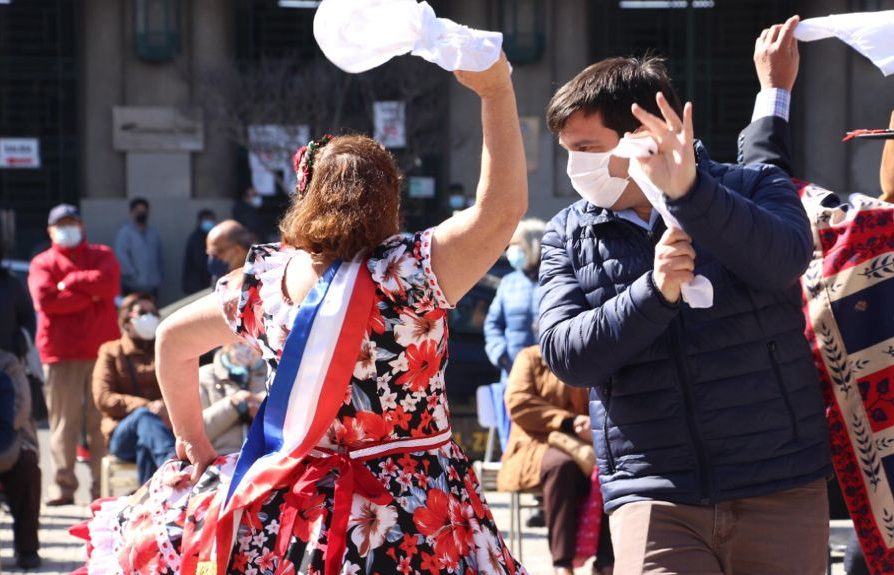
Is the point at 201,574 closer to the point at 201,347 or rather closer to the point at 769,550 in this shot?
the point at 201,347

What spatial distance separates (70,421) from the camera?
33.4 ft

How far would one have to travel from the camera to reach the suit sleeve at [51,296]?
10.4 metres

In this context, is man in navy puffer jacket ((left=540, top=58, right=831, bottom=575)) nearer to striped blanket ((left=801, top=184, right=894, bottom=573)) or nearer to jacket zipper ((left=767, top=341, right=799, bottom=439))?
jacket zipper ((left=767, top=341, right=799, bottom=439))

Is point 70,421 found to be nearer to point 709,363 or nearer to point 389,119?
point 709,363

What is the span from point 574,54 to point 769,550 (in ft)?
65.1

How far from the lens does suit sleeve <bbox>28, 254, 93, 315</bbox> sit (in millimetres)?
10367

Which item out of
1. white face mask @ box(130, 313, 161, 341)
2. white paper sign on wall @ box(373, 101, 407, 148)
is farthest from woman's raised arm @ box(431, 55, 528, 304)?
white paper sign on wall @ box(373, 101, 407, 148)

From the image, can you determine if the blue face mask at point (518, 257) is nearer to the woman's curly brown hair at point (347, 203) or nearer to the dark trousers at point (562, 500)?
the dark trousers at point (562, 500)

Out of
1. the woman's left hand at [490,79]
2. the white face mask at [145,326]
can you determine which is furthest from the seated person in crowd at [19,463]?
the woman's left hand at [490,79]

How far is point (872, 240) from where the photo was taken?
374cm

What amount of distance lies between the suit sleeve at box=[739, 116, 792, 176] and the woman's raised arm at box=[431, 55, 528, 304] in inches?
28.3

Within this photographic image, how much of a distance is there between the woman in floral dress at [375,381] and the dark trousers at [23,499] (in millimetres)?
4706

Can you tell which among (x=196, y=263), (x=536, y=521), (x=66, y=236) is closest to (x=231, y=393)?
(x=536, y=521)

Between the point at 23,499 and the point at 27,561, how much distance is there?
1.08ft
